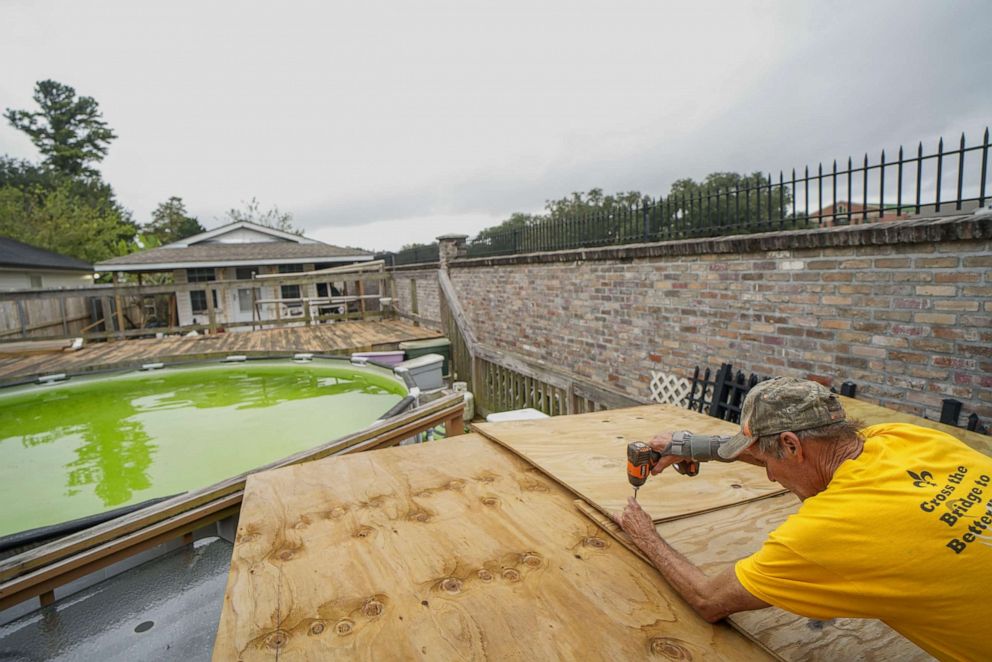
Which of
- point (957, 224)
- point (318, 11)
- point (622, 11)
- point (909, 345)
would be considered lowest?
point (909, 345)

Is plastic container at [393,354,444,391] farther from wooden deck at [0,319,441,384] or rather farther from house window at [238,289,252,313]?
house window at [238,289,252,313]

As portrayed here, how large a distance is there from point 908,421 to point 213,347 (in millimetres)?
12098

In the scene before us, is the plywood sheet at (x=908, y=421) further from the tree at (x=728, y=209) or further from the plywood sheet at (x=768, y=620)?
the tree at (x=728, y=209)

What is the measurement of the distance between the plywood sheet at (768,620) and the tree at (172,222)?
4217cm

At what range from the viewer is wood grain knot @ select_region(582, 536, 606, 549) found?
4.71ft

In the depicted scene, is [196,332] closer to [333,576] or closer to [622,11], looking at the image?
[622,11]

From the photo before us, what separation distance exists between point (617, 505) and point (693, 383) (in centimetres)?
295

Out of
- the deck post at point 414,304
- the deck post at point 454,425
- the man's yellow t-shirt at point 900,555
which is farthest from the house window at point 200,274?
the man's yellow t-shirt at point 900,555

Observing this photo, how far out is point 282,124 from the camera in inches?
819

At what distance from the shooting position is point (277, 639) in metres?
1.06

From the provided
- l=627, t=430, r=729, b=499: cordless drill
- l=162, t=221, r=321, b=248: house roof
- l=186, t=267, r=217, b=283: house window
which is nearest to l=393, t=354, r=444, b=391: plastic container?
l=627, t=430, r=729, b=499: cordless drill

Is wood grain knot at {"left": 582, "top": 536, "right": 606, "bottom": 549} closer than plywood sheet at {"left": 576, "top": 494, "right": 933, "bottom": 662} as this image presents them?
No

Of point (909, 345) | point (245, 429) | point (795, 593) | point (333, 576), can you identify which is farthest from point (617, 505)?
point (245, 429)

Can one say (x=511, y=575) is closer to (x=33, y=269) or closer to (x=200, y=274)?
(x=200, y=274)
